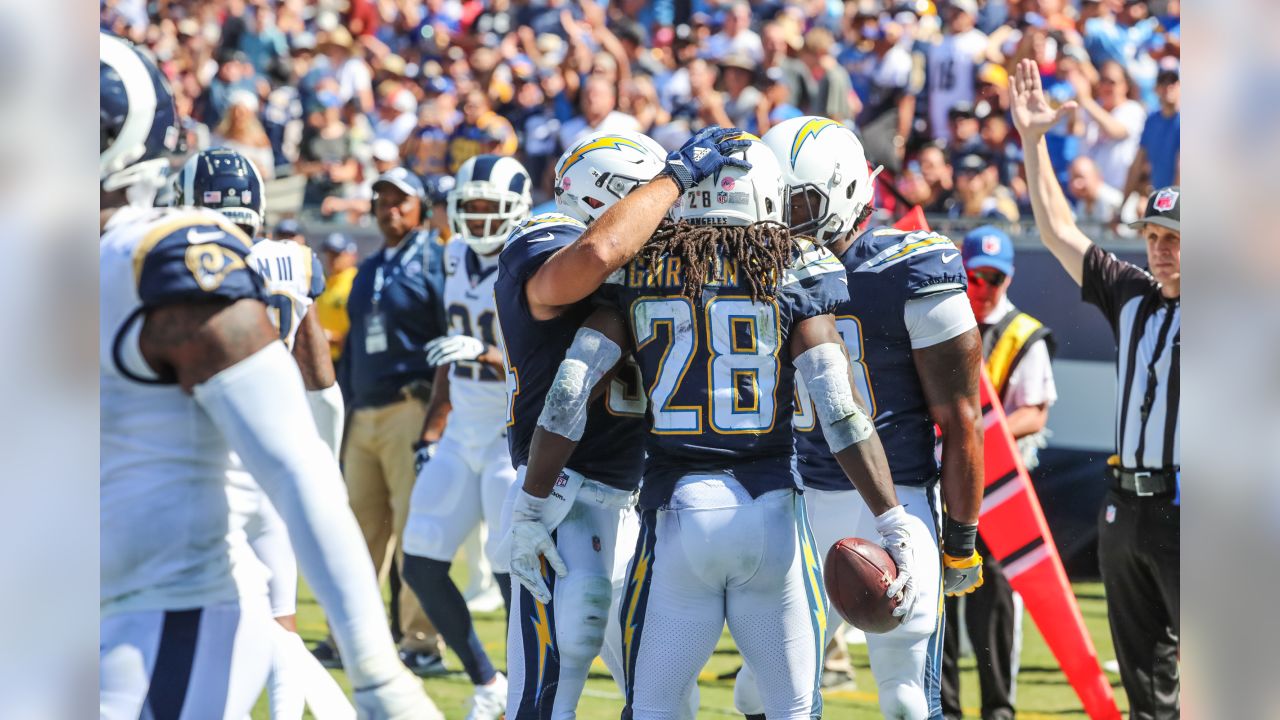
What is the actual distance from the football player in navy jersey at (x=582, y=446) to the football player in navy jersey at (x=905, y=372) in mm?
522

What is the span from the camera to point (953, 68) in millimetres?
10008

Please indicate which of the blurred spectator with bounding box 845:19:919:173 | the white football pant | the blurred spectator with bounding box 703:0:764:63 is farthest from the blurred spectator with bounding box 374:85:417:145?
the white football pant

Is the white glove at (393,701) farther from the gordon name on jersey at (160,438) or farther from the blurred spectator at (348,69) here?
the blurred spectator at (348,69)

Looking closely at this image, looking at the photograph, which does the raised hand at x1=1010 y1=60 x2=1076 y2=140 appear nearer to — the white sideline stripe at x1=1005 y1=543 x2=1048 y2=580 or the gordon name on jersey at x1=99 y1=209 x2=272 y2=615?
the white sideline stripe at x1=1005 y1=543 x2=1048 y2=580

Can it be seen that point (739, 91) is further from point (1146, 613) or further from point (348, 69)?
point (1146, 613)

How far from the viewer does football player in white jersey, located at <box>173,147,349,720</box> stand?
3139 mm

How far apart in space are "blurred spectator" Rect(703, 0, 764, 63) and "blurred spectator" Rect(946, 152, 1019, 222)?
262 cm

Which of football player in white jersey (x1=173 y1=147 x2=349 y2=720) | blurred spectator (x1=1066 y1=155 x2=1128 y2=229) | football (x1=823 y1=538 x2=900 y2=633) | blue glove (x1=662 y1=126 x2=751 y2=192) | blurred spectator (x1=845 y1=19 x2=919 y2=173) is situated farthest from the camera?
blurred spectator (x1=845 y1=19 x2=919 y2=173)

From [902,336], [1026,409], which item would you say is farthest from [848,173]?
[1026,409]

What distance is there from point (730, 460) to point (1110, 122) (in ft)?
21.4

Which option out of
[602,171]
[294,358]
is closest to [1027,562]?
[602,171]
